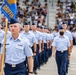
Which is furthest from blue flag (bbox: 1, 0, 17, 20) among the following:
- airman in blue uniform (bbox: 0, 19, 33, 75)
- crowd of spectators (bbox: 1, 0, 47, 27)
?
crowd of spectators (bbox: 1, 0, 47, 27)

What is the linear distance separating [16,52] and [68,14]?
3057cm

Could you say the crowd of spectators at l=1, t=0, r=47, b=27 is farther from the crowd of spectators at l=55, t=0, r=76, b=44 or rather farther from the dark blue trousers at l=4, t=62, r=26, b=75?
the dark blue trousers at l=4, t=62, r=26, b=75

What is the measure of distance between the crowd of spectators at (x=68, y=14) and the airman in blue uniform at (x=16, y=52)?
2576cm

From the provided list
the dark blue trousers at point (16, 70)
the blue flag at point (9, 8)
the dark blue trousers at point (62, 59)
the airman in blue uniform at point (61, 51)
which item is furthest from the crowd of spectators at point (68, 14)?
the dark blue trousers at point (16, 70)

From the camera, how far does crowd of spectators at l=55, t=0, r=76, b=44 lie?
115 ft

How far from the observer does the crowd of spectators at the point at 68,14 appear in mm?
34956

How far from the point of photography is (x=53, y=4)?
1725 inches

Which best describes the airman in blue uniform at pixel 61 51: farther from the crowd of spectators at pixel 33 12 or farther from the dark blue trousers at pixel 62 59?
the crowd of spectators at pixel 33 12

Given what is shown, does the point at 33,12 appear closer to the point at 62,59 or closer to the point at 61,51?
the point at 61,51

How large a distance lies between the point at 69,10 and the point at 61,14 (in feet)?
7.34

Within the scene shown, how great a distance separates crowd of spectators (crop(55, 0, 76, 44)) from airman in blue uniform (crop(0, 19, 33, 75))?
25.8 metres

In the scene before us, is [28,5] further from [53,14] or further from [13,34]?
[13,34]

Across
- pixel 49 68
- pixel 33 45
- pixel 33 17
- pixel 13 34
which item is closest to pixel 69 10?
pixel 33 17

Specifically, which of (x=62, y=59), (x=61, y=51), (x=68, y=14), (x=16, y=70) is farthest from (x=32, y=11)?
(x=16, y=70)
